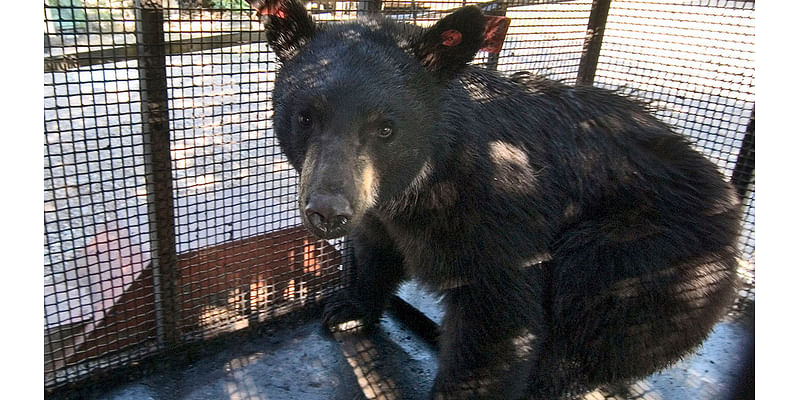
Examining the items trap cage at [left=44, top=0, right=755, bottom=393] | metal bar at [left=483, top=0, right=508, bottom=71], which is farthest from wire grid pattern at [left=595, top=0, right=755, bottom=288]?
metal bar at [left=483, top=0, right=508, bottom=71]

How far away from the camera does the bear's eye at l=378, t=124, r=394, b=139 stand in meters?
2.38

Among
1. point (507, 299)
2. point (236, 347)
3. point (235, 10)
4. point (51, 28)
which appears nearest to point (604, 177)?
point (507, 299)

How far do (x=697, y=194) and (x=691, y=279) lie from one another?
18.9 inches

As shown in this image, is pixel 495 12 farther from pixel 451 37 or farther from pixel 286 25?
pixel 286 25

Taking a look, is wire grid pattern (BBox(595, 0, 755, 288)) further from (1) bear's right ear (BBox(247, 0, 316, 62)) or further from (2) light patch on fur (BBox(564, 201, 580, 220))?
(1) bear's right ear (BBox(247, 0, 316, 62))

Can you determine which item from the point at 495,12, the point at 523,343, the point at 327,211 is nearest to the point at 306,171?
the point at 327,211

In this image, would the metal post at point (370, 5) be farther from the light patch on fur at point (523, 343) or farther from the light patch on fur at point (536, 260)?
the light patch on fur at point (523, 343)


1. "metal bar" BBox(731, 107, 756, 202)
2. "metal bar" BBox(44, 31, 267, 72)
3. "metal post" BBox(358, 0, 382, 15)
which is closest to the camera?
"metal bar" BBox(44, 31, 267, 72)

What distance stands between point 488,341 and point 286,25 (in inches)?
74.4

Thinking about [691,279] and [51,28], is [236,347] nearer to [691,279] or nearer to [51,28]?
[51,28]

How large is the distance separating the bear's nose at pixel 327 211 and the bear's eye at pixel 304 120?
1.45 ft

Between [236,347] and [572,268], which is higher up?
[572,268]

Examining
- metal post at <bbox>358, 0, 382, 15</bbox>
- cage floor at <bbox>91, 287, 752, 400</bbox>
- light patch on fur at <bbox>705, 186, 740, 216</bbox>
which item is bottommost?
cage floor at <bbox>91, 287, 752, 400</bbox>

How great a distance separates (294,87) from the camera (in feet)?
8.09
